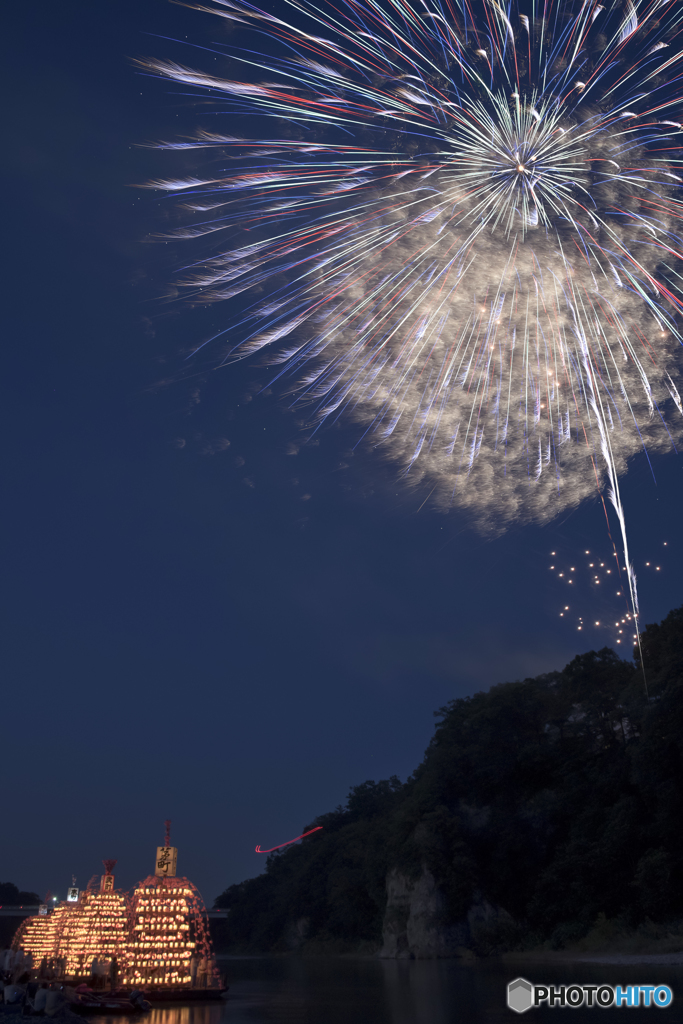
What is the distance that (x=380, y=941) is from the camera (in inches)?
2613

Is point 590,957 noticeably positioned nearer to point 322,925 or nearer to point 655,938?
point 655,938

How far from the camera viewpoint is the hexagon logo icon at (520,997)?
1984 cm

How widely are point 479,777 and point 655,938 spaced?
1641 cm

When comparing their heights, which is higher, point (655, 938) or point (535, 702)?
point (535, 702)

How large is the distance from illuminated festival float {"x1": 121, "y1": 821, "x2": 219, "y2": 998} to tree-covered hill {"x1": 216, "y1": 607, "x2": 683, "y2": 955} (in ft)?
85.3

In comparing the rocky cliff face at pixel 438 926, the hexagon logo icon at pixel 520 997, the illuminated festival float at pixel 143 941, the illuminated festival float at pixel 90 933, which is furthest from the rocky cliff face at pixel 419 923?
the illuminated festival float at pixel 90 933

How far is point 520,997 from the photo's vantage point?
21.8 metres

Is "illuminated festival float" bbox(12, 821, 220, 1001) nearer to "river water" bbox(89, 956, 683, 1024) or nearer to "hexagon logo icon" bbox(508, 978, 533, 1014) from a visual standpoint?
"river water" bbox(89, 956, 683, 1024)

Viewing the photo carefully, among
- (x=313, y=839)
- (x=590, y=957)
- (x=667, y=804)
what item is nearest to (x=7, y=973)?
(x=590, y=957)

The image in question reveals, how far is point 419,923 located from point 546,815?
10.7m

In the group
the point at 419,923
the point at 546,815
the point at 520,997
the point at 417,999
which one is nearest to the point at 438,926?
the point at 419,923

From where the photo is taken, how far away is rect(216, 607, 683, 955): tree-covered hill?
138ft

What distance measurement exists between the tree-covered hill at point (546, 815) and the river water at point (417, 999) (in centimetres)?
968

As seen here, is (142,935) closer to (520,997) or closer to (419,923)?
(520,997)
